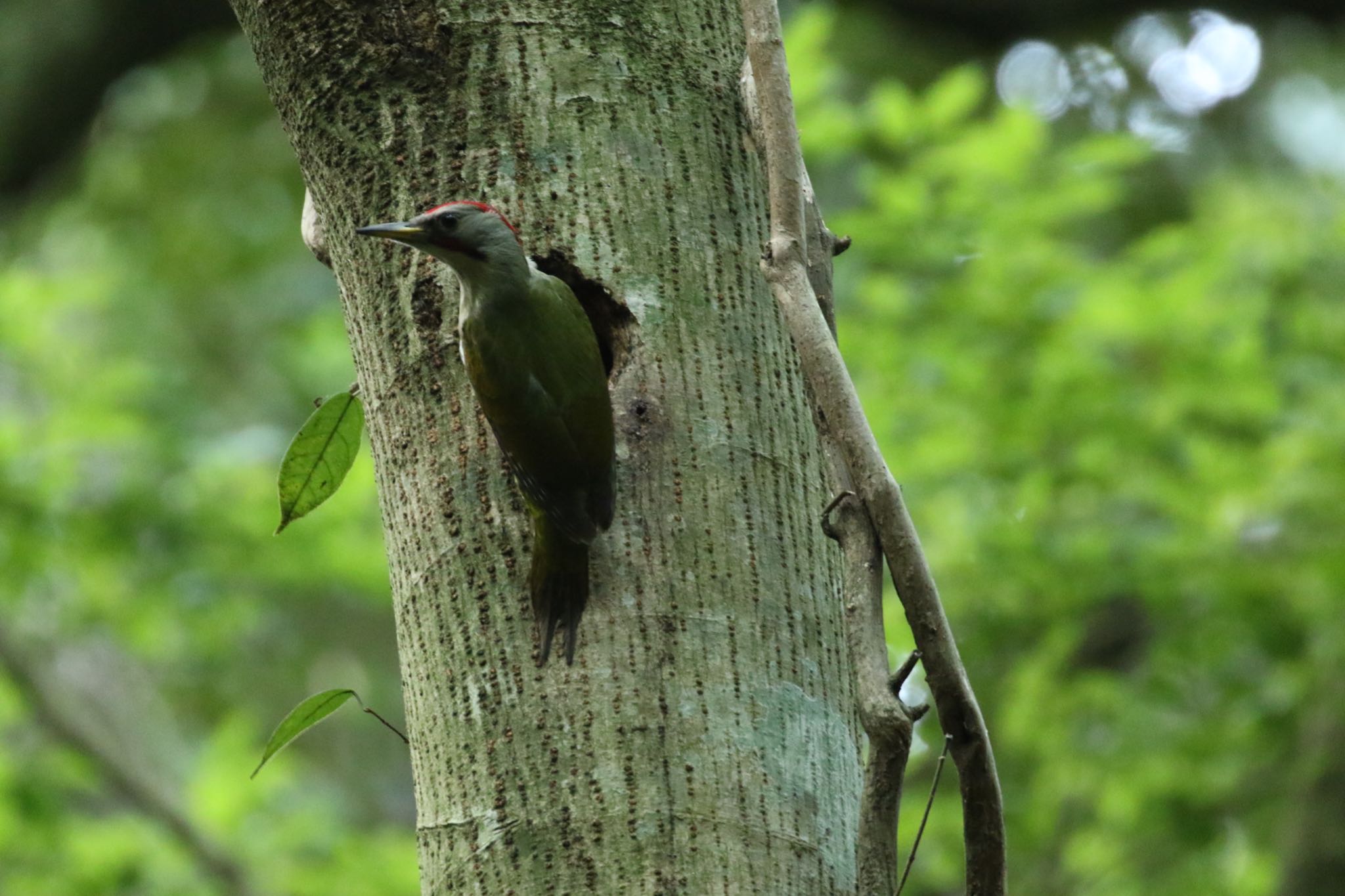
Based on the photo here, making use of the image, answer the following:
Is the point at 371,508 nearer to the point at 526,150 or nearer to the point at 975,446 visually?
the point at 975,446

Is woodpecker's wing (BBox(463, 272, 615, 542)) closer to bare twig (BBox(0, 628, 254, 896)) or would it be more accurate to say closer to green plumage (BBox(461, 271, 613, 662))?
green plumage (BBox(461, 271, 613, 662))

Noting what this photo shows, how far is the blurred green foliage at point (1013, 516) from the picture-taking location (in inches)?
196

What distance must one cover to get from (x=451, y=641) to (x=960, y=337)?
12.1 ft

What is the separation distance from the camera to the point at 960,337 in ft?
17.0

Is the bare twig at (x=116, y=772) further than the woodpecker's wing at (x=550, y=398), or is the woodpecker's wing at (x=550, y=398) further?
the bare twig at (x=116, y=772)

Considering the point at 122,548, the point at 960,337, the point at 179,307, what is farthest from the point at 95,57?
the point at 179,307

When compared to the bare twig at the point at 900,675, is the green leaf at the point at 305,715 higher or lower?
higher

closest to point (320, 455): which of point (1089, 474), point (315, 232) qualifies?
point (315, 232)

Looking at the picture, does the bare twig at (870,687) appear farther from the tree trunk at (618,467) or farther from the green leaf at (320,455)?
Result: the green leaf at (320,455)

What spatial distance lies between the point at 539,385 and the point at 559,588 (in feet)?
1.14

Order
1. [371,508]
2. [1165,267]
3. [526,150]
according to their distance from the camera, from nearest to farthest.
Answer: [526,150]
[1165,267]
[371,508]

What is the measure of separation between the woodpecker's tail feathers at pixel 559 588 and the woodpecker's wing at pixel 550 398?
0.06 feet

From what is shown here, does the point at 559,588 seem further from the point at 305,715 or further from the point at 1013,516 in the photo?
the point at 1013,516

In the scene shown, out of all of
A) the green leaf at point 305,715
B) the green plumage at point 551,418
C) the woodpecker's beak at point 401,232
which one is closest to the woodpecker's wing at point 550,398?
the green plumage at point 551,418
